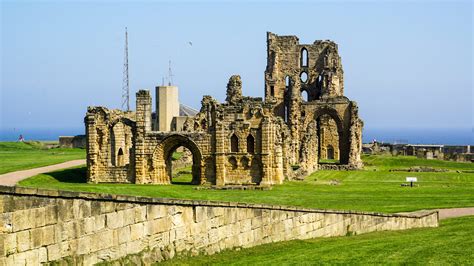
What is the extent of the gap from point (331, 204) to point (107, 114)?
1873 centimetres

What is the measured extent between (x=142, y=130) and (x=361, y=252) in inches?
1157

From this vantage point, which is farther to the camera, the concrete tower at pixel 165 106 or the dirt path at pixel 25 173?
the concrete tower at pixel 165 106

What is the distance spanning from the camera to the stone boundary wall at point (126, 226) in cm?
1292

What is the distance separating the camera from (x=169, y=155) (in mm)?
47875

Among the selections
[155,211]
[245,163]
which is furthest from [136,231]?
[245,163]

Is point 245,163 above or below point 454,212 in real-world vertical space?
above

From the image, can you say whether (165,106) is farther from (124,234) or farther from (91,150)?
(124,234)

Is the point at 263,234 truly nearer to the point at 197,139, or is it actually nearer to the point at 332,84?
the point at 197,139

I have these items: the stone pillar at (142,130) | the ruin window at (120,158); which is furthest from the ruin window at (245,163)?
the ruin window at (120,158)

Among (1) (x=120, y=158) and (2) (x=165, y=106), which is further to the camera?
(2) (x=165, y=106)

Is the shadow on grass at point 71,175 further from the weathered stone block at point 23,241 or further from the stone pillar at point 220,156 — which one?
the weathered stone block at point 23,241

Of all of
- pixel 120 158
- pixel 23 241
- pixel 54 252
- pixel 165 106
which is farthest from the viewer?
pixel 165 106

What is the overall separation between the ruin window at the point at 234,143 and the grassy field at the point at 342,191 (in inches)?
135

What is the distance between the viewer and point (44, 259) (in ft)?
43.4
